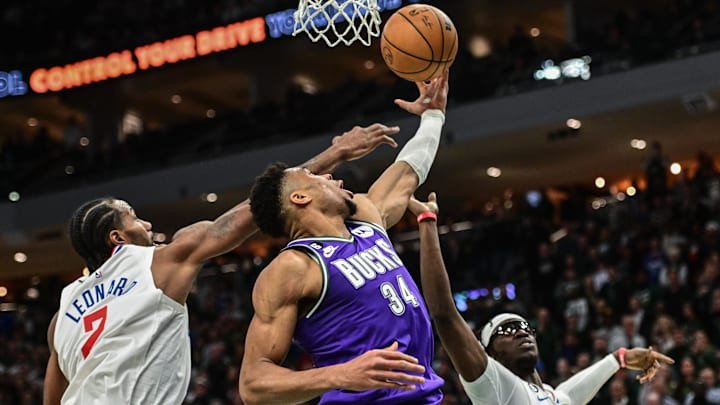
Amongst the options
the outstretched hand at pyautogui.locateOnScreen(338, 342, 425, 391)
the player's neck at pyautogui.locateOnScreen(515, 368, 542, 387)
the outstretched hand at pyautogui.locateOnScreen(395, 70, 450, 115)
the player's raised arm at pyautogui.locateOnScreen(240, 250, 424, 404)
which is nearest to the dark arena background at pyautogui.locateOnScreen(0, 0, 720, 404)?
the player's neck at pyautogui.locateOnScreen(515, 368, 542, 387)

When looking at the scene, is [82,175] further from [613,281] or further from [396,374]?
[396,374]

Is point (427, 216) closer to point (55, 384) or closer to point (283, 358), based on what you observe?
point (283, 358)

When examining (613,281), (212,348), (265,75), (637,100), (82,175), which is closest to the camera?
(613,281)

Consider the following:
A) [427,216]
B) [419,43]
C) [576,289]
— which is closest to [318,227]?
[427,216]

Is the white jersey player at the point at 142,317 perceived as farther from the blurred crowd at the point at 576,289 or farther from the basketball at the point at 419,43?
the blurred crowd at the point at 576,289

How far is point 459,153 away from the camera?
20703 millimetres

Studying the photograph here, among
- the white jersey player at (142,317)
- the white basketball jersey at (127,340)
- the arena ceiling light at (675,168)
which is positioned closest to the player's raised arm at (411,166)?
the white jersey player at (142,317)

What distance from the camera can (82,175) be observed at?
77.3 feet

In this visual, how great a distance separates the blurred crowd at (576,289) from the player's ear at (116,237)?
261 inches

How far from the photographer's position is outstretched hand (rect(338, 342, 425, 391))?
3584 mm

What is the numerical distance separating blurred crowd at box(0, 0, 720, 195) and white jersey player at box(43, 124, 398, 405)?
13.9 m

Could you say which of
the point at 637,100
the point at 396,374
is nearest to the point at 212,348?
the point at 637,100

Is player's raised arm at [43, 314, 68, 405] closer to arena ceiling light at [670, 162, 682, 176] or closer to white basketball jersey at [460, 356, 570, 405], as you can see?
white basketball jersey at [460, 356, 570, 405]

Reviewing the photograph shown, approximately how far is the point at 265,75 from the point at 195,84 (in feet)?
8.26
